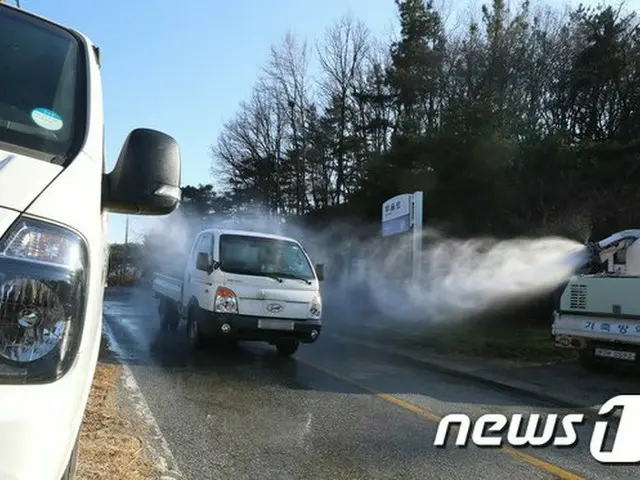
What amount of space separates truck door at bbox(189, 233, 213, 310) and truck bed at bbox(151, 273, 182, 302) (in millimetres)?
836

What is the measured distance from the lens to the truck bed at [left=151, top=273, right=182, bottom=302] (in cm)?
1277

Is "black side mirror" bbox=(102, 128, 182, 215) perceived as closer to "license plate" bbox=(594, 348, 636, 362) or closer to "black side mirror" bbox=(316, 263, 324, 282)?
"license plate" bbox=(594, 348, 636, 362)

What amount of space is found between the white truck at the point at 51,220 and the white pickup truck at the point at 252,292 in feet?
25.0

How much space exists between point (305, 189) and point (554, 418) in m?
40.0

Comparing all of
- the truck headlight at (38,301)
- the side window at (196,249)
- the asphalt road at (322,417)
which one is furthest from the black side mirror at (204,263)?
the truck headlight at (38,301)

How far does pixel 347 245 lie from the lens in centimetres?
3170

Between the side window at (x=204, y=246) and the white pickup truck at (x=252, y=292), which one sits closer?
the white pickup truck at (x=252, y=292)

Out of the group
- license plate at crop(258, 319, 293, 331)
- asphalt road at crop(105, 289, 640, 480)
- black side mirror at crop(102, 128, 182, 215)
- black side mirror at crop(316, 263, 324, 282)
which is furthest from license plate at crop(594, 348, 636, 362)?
black side mirror at crop(102, 128, 182, 215)

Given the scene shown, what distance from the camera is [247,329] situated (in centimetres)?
1025

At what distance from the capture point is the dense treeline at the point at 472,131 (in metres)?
20.9

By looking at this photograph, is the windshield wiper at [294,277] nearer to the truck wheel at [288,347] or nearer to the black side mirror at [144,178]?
the truck wheel at [288,347]

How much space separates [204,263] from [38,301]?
911 cm

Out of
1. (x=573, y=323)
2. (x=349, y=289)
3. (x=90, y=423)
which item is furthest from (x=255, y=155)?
(x=90, y=423)

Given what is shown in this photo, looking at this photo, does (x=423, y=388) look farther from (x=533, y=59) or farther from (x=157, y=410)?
(x=533, y=59)
